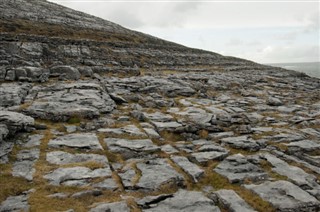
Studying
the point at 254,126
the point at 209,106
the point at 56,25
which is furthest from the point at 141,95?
the point at 56,25

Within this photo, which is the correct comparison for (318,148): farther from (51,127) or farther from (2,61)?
(2,61)

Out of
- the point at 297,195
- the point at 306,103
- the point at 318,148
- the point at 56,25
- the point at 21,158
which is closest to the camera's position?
the point at 297,195

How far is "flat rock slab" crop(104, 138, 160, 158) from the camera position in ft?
60.5

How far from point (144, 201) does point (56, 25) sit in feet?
216

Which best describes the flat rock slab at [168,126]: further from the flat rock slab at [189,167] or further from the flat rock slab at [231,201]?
the flat rock slab at [231,201]

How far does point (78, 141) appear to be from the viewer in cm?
1928

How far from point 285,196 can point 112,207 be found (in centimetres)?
771

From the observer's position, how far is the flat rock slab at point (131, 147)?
60.5ft

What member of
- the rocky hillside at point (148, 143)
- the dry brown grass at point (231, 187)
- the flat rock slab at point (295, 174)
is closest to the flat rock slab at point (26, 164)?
the rocky hillside at point (148, 143)

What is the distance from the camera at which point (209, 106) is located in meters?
30.7

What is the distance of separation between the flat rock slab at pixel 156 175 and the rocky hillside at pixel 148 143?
49 mm

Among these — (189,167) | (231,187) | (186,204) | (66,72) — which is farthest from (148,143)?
(66,72)

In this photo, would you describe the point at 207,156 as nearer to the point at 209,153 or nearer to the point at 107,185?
the point at 209,153

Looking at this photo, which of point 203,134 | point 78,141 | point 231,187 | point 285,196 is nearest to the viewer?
point 285,196
